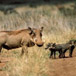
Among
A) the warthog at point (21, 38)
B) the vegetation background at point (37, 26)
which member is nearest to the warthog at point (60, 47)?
the vegetation background at point (37, 26)

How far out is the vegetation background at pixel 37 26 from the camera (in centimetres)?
892

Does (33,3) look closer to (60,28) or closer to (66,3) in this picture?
(66,3)

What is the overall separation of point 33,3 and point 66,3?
335 centimetres

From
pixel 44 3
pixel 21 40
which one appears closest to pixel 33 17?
pixel 21 40

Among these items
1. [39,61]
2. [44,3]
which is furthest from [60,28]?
[44,3]

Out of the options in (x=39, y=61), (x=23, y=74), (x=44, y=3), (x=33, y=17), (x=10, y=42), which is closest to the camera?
(x=23, y=74)

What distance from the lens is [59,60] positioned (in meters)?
10.6

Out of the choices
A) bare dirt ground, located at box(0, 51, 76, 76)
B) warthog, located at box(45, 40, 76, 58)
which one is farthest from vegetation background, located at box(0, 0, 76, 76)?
warthog, located at box(45, 40, 76, 58)

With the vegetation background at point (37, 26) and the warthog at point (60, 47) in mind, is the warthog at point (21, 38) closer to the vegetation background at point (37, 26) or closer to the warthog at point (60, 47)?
the vegetation background at point (37, 26)

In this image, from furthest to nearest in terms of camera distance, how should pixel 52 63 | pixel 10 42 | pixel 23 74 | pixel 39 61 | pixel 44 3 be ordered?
pixel 44 3
pixel 10 42
pixel 52 63
pixel 39 61
pixel 23 74

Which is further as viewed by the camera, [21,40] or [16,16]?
[16,16]

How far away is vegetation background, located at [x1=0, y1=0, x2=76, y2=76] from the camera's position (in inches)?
351

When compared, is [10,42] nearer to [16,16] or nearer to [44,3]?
[16,16]

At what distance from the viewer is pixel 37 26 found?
17672 mm
